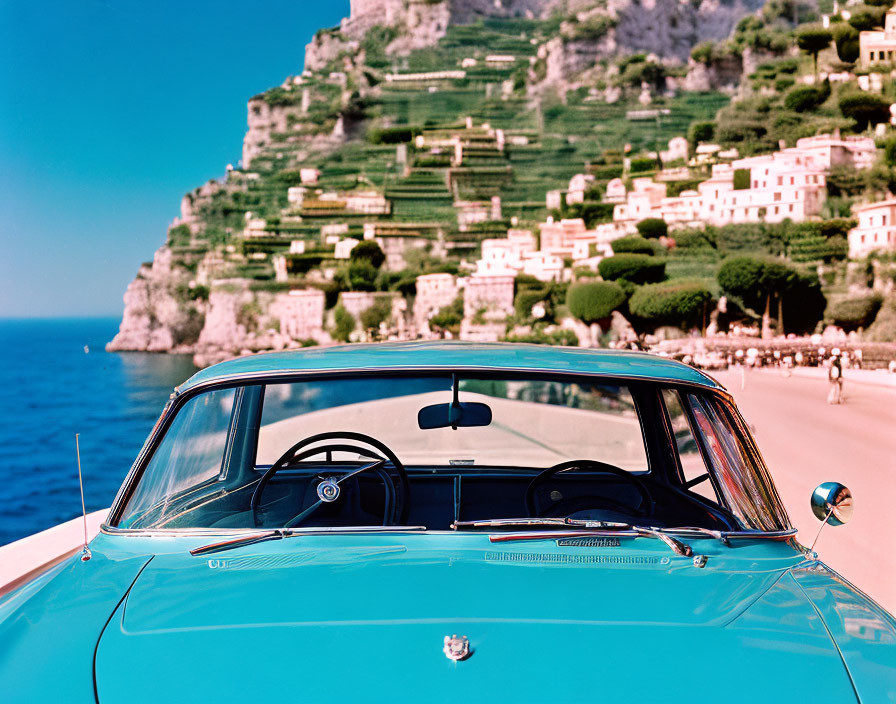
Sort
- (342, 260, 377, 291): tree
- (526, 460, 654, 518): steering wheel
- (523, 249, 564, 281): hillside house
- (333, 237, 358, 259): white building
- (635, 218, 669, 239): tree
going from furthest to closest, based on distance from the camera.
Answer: (333, 237, 358, 259): white building, (342, 260, 377, 291): tree, (635, 218, 669, 239): tree, (523, 249, 564, 281): hillside house, (526, 460, 654, 518): steering wheel

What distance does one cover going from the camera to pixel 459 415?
204 centimetres

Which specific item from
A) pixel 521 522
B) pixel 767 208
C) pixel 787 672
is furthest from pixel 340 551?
pixel 767 208

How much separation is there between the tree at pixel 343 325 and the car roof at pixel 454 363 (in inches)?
2117

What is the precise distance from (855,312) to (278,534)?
145ft

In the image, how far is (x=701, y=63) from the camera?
83.1 metres

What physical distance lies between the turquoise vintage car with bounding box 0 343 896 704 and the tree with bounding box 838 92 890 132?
67073mm

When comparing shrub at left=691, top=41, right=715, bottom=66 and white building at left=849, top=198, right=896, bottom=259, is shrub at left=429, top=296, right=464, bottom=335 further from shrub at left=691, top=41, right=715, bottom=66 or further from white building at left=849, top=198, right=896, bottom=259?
shrub at left=691, top=41, right=715, bottom=66

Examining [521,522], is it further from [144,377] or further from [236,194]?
[236,194]

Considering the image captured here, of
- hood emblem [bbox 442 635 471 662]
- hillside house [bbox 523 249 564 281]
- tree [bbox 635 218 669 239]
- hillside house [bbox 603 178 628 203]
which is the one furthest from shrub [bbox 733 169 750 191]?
hood emblem [bbox 442 635 471 662]

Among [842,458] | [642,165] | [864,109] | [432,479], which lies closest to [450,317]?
[642,165]

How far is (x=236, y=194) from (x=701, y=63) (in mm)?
49243

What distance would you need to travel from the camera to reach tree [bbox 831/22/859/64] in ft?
220

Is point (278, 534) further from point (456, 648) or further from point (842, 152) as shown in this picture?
point (842, 152)

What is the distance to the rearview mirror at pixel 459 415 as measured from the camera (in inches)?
80.4
